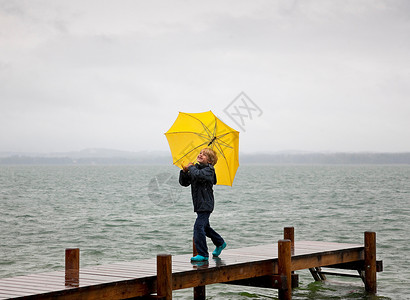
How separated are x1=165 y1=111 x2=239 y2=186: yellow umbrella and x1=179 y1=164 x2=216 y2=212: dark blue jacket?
366 mm

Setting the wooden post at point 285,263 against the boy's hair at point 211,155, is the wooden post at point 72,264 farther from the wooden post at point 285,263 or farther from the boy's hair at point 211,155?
the wooden post at point 285,263

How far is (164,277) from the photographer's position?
29.1 ft

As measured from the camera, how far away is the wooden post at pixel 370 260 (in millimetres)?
12516

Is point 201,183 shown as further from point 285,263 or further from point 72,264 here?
point 72,264

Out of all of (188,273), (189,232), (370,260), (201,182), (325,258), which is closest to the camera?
(188,273)

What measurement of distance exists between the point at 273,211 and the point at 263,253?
27.8m

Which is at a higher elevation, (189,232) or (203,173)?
(203,173)

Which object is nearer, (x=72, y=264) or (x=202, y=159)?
(x=202, y=159)

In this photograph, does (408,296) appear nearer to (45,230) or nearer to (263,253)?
(263,253)

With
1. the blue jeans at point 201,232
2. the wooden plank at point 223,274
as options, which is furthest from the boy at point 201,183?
the wooden plank at point 223,274

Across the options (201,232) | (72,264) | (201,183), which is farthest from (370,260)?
(72,264)

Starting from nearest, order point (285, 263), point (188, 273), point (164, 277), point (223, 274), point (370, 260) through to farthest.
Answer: point (164, 277) < point (188, 273) < point (223, 274) < point (285, 263) < point (370, 260)

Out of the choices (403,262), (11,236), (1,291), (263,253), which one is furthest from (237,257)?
(11,236)

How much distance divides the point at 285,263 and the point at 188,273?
6.53 feet
